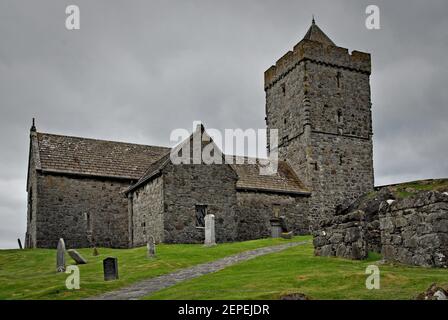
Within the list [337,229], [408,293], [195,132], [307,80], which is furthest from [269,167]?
[408,293]

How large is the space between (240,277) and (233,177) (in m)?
17.9

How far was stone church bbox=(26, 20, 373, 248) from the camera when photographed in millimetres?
34250

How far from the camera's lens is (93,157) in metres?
40.6

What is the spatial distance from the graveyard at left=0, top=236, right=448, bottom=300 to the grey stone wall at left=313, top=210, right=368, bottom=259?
386 mm

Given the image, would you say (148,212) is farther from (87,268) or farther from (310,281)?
(310,281)

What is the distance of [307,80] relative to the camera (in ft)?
147

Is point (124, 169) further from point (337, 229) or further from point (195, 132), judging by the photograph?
point (337, 229)

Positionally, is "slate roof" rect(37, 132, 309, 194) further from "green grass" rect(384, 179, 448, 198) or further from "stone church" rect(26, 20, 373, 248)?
"green grass" rect(384, 179, 448, 198)

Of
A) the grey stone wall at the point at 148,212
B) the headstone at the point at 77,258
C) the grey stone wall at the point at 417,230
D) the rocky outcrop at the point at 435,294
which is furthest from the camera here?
the grey stone wall at the point at 148,212

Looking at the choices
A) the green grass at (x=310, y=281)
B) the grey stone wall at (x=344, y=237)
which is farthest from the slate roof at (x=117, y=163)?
the green grass at (x=310, y=281)

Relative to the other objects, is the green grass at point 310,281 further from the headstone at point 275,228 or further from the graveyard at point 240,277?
the headstone at point 275,228

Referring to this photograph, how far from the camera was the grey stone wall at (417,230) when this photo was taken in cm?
1694

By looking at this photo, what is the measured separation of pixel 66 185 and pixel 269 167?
15.0 metres

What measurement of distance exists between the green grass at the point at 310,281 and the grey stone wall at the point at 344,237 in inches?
17.2
